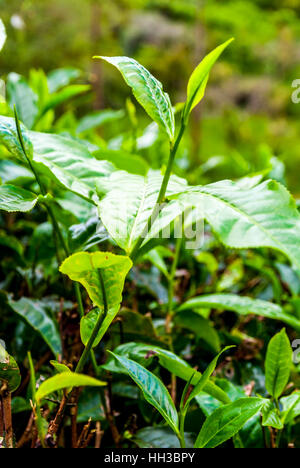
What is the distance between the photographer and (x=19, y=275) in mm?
682

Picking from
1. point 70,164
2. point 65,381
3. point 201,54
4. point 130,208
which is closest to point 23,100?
point 70,164

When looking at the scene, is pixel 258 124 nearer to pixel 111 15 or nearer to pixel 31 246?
pixel 111 15

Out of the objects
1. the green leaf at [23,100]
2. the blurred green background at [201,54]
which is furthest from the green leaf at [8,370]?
the blurred green background at [201,54]

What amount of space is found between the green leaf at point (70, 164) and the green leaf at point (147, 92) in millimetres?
83

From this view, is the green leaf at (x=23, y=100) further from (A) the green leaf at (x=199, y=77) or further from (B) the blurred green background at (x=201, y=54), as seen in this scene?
(B) the blurred green background at (x=201, y=54)

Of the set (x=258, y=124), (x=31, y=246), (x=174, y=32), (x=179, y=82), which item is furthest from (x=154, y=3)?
(x=31, y=246)

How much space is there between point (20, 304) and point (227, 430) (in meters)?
0.30

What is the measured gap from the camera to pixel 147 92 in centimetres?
41

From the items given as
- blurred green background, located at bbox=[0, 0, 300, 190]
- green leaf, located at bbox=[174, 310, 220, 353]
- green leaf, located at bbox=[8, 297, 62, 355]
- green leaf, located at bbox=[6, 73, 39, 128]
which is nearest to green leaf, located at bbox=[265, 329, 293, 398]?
green leaf, located at bbox=[174, 310, 220, 353]

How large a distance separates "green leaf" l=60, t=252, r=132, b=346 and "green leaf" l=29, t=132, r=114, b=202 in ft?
0.34

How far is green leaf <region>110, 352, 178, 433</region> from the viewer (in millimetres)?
435

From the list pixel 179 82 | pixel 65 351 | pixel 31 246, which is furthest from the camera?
pixel 179 82

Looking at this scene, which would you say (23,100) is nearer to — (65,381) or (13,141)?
(13,141)

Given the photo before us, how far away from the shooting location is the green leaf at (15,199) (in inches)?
16.1
